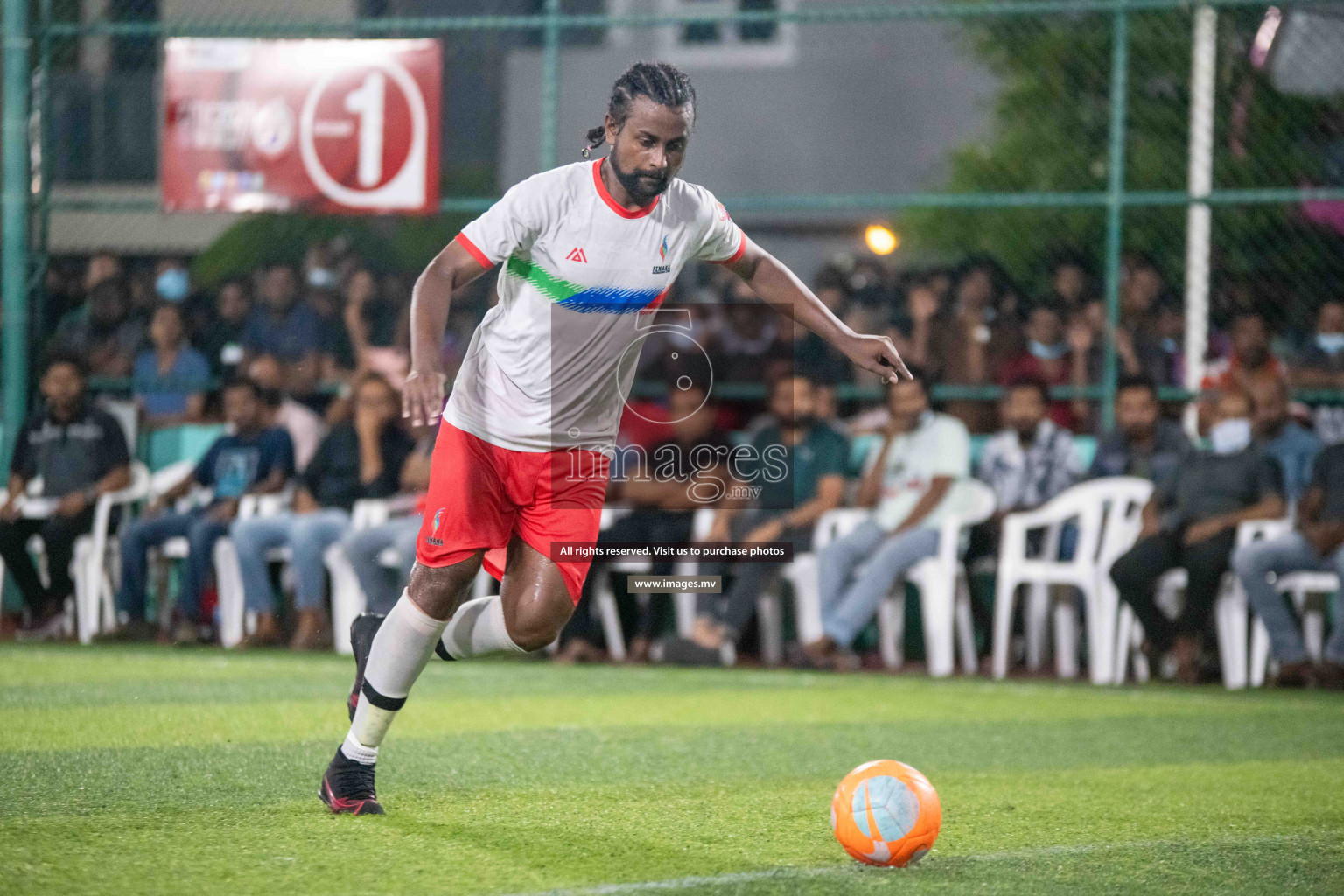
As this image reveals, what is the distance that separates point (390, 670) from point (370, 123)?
23.1 ft

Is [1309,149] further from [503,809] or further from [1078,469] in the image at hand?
[503,809]

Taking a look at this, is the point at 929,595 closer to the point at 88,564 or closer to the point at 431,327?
the point at 88,564

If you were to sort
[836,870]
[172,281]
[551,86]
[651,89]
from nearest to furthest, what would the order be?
[836,870]
[651,89]
[551,86]
[172,281]

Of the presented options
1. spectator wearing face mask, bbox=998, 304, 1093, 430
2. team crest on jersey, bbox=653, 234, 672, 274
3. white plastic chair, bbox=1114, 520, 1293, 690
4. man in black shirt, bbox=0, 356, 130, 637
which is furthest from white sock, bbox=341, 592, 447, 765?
spectator wearing face mask, bbox=998, 304, 1093, 430

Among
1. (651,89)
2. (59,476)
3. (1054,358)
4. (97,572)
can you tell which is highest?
(651,89)

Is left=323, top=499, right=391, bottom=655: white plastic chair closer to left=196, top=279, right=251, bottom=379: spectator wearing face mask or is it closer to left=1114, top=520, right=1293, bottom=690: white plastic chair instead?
left=196, top=279, right=251, bottom=379: spectator wearing face mask

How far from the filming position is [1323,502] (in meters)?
9.33

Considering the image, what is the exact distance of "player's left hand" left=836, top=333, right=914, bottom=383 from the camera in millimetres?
5188

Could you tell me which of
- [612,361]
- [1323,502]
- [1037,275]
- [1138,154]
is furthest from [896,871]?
[1138,154]

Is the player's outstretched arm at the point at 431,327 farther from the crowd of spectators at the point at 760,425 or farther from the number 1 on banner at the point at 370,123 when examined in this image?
the number 1 on banner at the point at 370,123

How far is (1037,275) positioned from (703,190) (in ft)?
29.0

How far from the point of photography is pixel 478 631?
5.35 metres

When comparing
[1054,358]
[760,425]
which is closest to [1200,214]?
[1054,358]

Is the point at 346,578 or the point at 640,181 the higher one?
the point at 640,181
